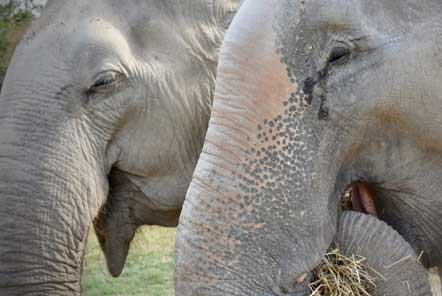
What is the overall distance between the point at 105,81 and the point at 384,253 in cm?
154

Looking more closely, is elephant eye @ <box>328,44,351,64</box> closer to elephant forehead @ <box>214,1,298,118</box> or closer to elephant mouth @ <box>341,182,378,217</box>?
elephant forehead @ <box>214,1,298,118</box>

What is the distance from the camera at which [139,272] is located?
5.72 metres

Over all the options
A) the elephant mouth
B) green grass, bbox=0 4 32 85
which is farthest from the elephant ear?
green grass, bbox=0 4 32 85

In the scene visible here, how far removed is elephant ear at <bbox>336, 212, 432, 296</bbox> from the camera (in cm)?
239

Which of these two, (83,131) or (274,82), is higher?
(274,82)

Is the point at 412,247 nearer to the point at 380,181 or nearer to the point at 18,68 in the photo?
the point at 380,181

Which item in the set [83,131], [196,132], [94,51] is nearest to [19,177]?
[83,131]

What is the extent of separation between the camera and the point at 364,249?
7.86 feet

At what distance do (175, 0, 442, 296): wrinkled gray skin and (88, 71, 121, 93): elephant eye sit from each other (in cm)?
131

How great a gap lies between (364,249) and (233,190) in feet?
1.14

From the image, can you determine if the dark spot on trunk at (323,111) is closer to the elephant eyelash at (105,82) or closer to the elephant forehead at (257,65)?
the elephant forehead at (257,65)

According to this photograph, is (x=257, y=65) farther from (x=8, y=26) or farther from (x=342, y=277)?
(x=8, y=26)

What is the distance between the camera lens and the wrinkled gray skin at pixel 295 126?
7.52 feet

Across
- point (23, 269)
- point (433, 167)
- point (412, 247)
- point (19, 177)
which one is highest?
point (433, 167)
